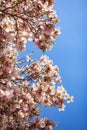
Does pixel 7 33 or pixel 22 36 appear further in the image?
pixel 22 36

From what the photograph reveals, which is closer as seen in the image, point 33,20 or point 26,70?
point 33,20

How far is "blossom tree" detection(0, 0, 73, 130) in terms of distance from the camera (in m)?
7.77

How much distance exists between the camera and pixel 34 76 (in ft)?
33.6

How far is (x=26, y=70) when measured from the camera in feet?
34.5

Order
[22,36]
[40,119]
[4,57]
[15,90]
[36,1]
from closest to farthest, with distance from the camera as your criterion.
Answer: [4,57], [15,90], [36,1], [22,36], [40,119]

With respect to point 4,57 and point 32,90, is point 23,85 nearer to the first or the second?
point 32,90

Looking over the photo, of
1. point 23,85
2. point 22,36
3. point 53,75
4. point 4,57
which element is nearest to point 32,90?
point 23,85

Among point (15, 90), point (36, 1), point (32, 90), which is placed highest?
point (36, 1)

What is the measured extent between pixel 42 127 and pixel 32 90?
1.23 meters

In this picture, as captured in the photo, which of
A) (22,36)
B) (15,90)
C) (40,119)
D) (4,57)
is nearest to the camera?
(4,57)

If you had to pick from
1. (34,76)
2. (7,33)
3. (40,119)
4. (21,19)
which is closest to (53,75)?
(34,76)

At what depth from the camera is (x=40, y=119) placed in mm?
10062

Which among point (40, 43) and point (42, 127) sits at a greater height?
point (40, 43)

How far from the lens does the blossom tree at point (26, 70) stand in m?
7.77
